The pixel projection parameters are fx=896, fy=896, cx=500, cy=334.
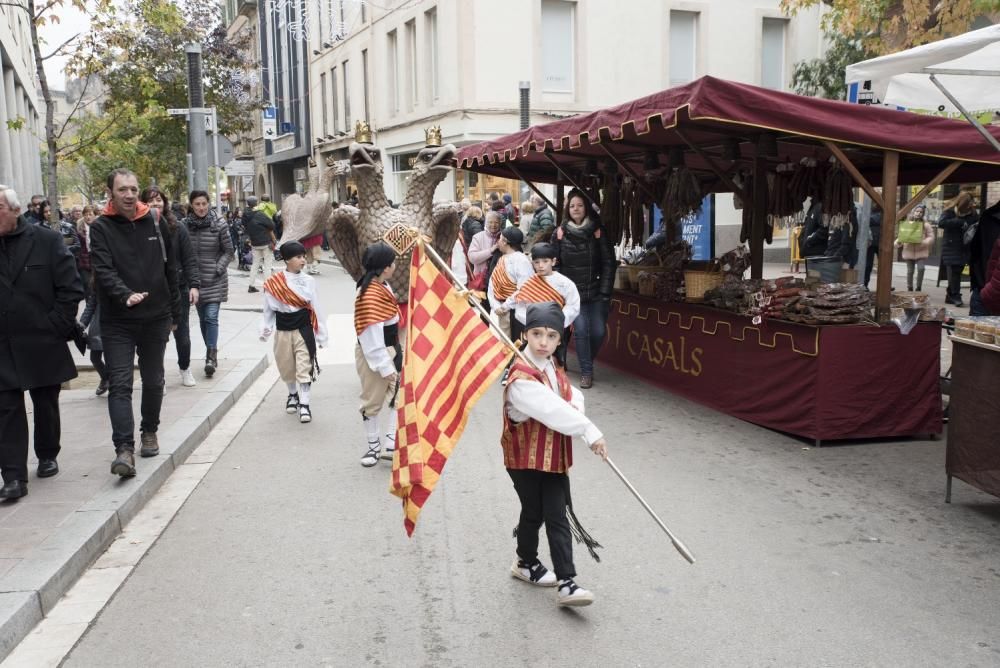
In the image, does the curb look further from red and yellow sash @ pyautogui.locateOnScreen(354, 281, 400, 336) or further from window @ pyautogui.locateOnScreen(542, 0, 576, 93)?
window @ pyautogui.locateOnScreen(542, 0, 576, 93)

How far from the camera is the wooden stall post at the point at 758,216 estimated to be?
342 inches

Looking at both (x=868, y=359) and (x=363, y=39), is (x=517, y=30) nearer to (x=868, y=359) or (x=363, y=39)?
(x=363, y=39)

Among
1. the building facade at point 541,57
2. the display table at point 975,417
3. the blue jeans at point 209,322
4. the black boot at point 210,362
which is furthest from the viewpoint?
the building facade at point 541,57

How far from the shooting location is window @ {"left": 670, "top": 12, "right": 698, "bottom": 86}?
25516 millimetres

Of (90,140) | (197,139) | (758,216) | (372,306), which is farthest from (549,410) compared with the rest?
(197,139)

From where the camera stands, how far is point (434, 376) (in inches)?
163

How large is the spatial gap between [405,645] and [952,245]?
45.5 ft

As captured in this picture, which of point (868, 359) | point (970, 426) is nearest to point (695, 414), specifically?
point (868, 359)

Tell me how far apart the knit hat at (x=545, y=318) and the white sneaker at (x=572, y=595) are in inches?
45.0

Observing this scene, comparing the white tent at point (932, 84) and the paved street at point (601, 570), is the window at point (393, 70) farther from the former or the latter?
the paved street at point (601, 570)

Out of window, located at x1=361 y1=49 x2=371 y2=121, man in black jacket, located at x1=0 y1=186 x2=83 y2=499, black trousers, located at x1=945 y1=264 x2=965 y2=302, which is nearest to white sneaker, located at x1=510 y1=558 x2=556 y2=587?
man in black jacket, located at x1=0 y1=186 x2=83 y2=499

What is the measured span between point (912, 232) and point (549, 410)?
14295 millimetres

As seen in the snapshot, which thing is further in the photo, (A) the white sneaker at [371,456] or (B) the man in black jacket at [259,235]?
(B) the man in black jacket at [259,235]

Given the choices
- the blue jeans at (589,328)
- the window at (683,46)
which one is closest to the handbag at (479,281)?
the blue jeans at (589,328)
